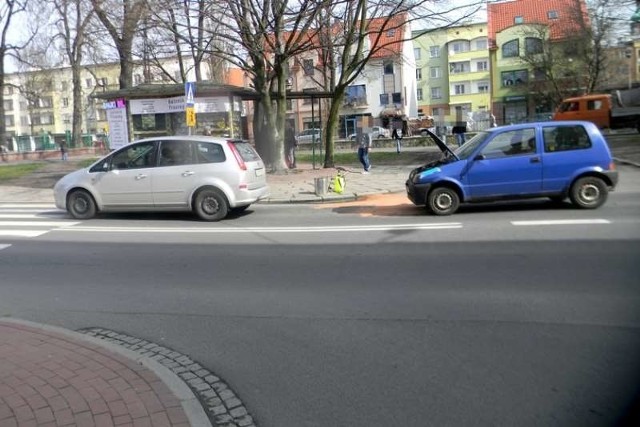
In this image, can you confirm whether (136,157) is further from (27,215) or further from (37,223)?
(27,215)

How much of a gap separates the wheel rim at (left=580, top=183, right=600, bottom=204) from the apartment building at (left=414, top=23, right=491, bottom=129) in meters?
65.7

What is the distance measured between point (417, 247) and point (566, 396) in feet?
15.5

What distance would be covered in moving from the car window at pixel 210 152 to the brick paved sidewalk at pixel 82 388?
24.0 ft

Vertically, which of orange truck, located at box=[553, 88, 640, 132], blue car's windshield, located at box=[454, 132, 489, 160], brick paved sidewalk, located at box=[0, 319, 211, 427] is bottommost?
brick paved sidewalk, located at box=[0, 319, 211, 427]

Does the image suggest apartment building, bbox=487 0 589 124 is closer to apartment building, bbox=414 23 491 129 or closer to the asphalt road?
apartment building, bbox=414 23 491 129

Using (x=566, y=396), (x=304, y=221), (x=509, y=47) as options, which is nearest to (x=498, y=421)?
(x=566, y=396)

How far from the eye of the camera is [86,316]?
19.8 feet

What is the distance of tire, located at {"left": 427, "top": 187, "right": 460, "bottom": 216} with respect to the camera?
37.6 ft

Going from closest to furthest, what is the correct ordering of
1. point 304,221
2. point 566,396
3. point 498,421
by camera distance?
point 498,421 < point 566,396 < point 304,221

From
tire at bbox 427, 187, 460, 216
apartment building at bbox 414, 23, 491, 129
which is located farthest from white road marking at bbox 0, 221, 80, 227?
apartment building at bbox 414, 23, 491, 129

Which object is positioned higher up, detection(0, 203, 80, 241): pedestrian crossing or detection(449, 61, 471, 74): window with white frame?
detection(449, 61, 471, 74): window with white frame

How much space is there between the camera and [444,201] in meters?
11.5

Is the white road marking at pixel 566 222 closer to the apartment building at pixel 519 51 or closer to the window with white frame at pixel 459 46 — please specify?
the apartment building at pixel 519 51

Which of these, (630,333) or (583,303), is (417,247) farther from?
(630,333)
